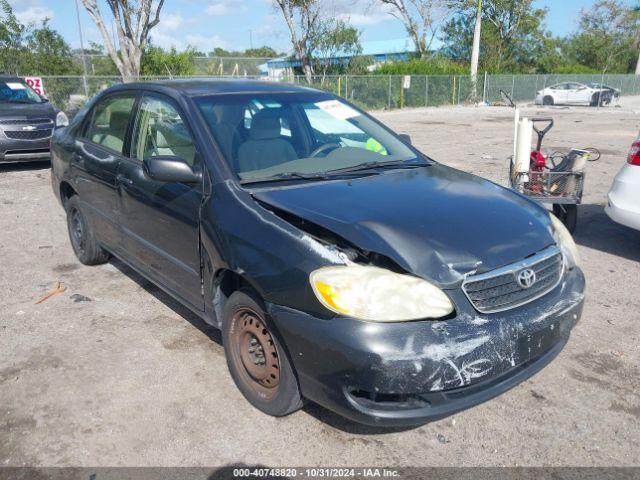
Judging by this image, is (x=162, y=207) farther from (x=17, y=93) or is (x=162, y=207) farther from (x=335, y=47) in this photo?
(x=335, y=47)

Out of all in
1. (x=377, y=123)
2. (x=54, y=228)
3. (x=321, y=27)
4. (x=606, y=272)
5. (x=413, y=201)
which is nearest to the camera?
(x=413, y=201)

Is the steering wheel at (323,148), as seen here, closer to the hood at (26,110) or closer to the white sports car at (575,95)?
the hood at (26,110)

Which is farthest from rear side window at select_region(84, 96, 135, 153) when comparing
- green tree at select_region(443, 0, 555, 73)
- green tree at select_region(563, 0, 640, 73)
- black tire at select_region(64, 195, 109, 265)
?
green tree at select_region(563, 0, 640, 73)

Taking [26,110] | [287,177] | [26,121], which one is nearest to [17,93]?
[26,110]

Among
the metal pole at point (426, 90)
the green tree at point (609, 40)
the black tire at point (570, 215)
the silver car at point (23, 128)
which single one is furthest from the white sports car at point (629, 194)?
the green tree at point (609, 40)

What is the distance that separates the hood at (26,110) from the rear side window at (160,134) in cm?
749

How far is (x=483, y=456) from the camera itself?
8.77 ft

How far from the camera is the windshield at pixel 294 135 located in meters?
3.39

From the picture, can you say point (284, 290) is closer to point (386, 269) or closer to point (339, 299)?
point (339, 299)

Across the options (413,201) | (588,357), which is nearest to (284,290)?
(413,201)

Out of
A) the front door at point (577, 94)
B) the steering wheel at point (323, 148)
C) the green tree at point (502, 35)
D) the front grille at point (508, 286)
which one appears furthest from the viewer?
the green tree at point (502, 35)

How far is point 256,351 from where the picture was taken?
296 centimetres

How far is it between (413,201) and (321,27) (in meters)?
35.6

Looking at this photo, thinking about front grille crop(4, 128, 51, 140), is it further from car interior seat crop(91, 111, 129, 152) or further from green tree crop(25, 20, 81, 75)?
green tree crop(25, 20, 81, 75)
